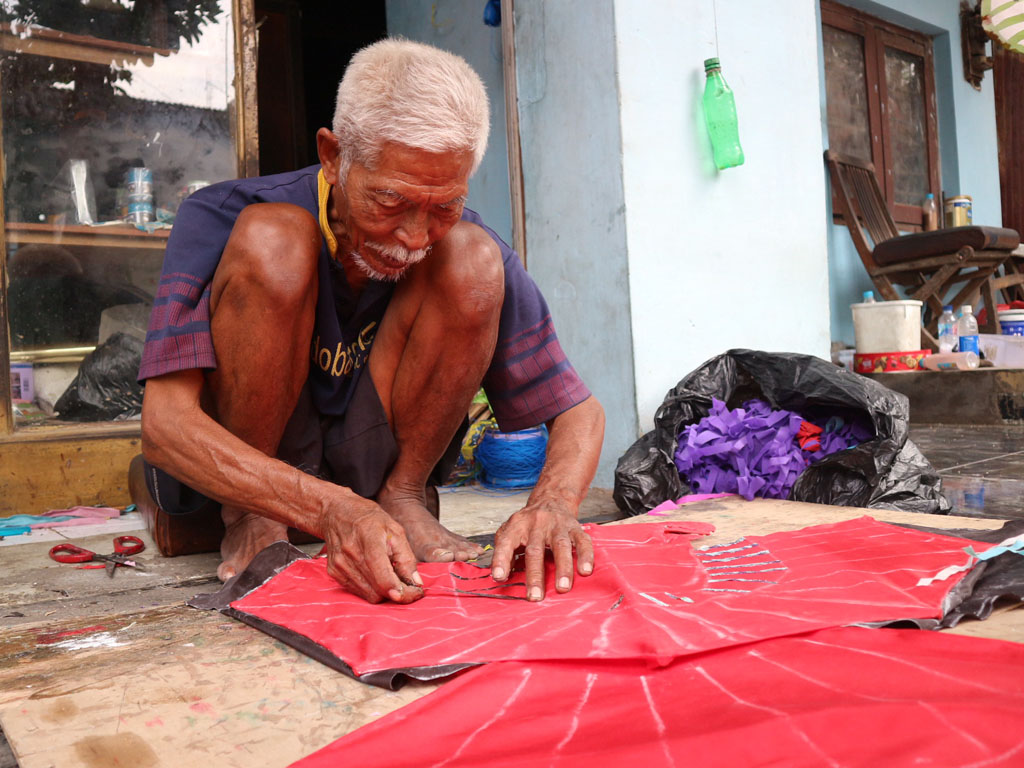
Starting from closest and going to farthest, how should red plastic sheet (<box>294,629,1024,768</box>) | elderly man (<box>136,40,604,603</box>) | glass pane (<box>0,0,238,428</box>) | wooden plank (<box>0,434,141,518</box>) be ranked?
red plastic sheet (<box>294,629,1024,768</box>) < elderly man (<box>136,40,604,603</box>) < wooden plank (<box>0,434,141,518</box>) < glass pane (<box>0,0,238,428</box>)

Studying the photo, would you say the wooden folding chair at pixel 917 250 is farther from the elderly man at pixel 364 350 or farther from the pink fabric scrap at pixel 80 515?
the pink fabric scrap at pixel 80 515

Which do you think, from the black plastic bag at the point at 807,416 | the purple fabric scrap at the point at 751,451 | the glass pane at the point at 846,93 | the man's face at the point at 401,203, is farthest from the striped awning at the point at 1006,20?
the man's face at the point at 401,203

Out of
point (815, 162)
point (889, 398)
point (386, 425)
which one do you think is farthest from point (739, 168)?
point (386, 425)

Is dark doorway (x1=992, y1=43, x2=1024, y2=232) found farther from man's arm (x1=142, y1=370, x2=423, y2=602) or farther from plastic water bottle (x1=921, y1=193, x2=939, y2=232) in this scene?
man's arm (x1=142, y1=370, x2=423, y2=602)

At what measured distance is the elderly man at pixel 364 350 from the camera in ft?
4.50

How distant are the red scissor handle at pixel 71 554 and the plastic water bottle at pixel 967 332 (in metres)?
4.54

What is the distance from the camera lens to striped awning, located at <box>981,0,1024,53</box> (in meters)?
3.56

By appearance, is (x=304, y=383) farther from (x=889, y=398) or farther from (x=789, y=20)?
(x=789, y=20)

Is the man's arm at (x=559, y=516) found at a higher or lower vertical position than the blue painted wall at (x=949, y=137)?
lower

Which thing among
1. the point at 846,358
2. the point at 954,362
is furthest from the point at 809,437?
the point at 846,358

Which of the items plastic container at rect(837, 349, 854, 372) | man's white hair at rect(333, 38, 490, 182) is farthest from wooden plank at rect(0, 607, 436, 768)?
plastic container at rect(837, 349, 854, 372)

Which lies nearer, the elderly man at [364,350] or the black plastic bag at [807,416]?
the elderly man at [364,350]

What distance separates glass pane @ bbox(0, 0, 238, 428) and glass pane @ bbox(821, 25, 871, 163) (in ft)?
13.9

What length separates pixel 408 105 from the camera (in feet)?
4.53
